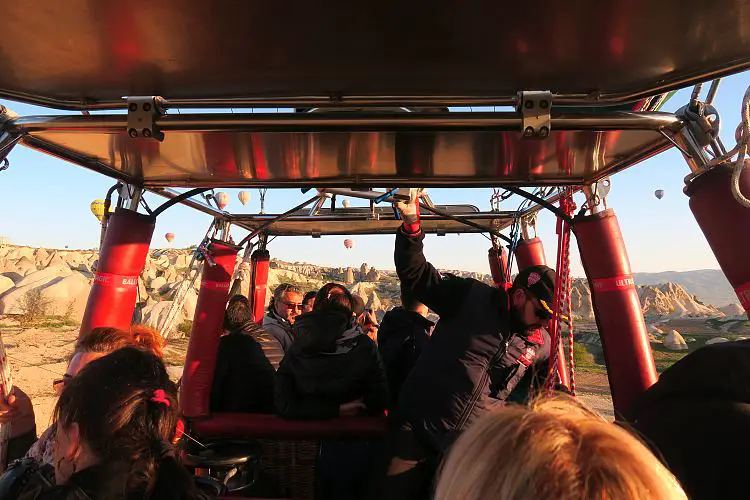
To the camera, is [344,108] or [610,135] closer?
[344,108]

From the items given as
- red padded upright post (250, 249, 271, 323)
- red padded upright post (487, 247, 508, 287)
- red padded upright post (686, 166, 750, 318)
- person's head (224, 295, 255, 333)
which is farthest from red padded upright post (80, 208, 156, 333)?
red padded upright post (487, 247, 508, 287)

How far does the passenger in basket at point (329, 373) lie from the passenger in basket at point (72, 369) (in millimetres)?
778

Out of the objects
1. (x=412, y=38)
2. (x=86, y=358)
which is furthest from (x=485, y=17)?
(x=86, y=358)

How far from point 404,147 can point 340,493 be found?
189 cm

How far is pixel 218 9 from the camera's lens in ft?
3.85

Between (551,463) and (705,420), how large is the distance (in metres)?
0.55

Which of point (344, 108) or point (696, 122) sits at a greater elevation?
point (344, 108)

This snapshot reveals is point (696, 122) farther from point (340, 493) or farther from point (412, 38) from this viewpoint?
point (340, 493)

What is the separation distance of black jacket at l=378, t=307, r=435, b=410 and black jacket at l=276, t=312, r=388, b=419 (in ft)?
0.99

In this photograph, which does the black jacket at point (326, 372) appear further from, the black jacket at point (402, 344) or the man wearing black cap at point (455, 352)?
the man wearing black cap at point (455, 352)

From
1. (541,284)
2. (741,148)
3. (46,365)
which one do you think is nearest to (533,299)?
(541,284)

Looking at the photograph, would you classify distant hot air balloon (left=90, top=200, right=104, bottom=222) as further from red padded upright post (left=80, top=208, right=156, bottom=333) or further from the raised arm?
the raised arm

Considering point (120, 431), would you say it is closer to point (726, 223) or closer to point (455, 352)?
point (455, 352)

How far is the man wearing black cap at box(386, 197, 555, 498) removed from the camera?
85.4 inches
